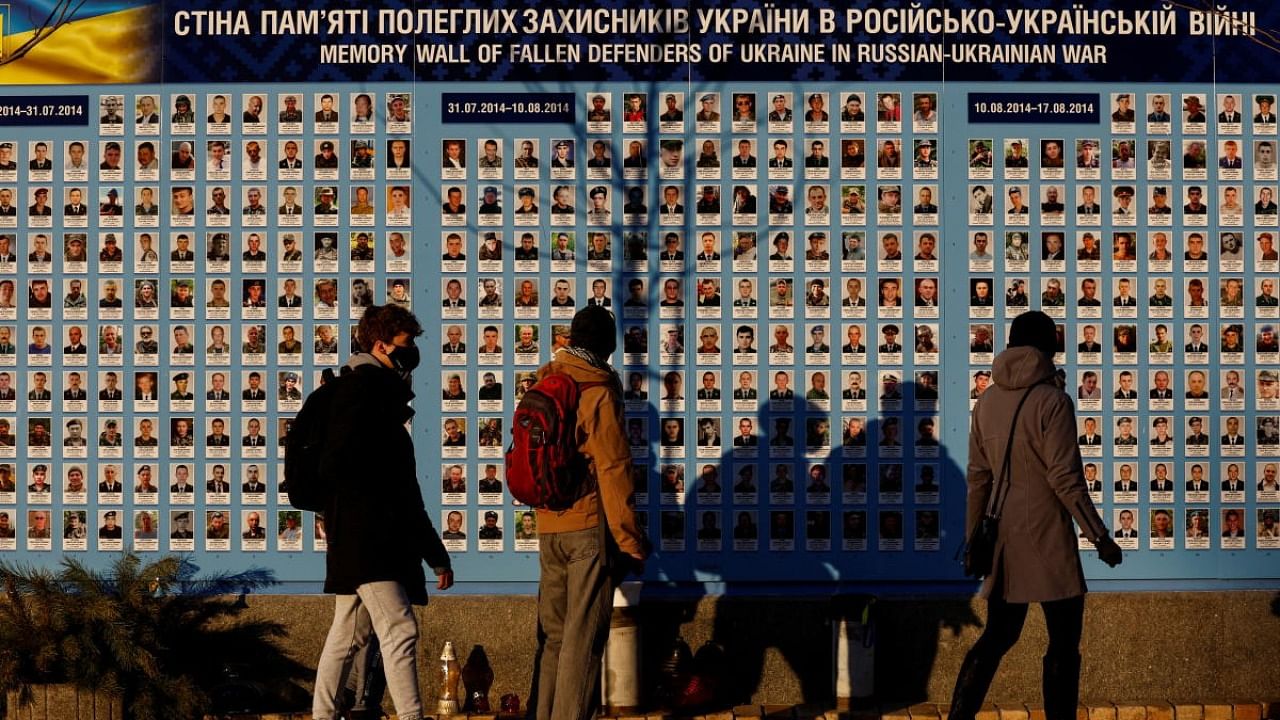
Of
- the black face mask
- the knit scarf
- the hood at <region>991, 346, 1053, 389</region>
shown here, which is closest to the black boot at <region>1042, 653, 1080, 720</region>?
the hood at <region>991, 346, 1053, 389</region>

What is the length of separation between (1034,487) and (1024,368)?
1.74 feet

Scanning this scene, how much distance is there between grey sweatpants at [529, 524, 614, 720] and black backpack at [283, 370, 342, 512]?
104cm

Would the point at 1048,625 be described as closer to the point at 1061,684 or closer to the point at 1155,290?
the point at 1061,684

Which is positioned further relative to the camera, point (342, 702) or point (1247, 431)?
point (1247, 431)

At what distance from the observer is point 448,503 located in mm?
9531

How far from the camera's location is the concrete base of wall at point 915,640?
30.9ft

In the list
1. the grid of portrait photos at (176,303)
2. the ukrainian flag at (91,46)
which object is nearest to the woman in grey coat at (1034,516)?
the grid of portrait photos at (176,303)

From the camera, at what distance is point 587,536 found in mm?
7707

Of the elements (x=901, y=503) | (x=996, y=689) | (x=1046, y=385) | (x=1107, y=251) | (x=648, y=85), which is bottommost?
(x=996, y=689)

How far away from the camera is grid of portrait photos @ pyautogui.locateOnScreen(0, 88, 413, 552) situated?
952cm

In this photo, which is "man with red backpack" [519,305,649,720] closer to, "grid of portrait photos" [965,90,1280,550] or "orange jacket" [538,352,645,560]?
"orange jacket" [538,352,645,560]

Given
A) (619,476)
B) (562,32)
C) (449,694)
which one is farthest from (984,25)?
(449,694)

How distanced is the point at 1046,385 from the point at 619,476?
1936mm

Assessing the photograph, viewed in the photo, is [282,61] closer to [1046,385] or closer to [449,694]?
[449,694]
